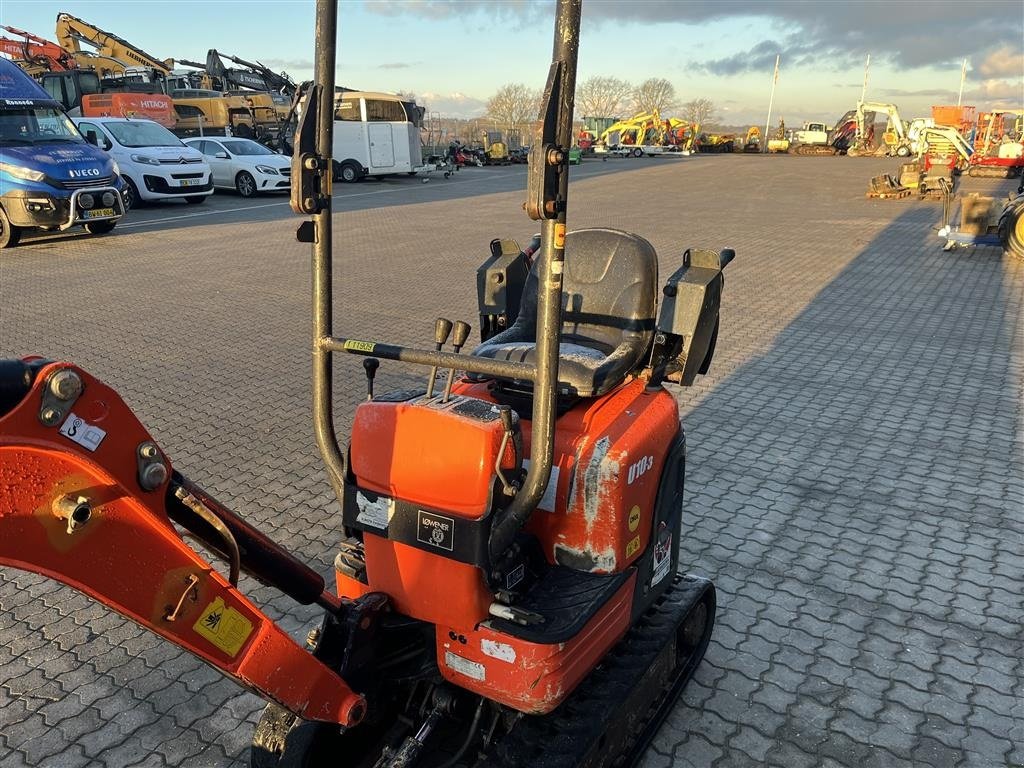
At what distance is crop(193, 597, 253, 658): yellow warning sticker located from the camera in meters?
1.82

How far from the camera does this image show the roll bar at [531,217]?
185 centimetres

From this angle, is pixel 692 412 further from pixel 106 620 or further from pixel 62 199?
pixel 62 199

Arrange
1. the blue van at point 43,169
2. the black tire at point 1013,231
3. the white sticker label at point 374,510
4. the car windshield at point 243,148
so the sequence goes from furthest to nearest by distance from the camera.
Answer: the car windshield at point 243,148 → the blue van at point 43,169 → the black tire at point 1013,231 → the white sticker label at point 374,510

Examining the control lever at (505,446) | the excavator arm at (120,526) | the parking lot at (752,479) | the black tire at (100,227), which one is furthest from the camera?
the black tire at (100,227)

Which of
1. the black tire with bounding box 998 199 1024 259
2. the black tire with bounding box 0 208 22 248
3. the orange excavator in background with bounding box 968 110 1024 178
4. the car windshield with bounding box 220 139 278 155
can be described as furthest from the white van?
the orange excavator in background with bounding box 968 110 1024 178

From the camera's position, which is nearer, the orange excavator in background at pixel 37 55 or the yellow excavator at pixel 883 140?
the orange excavator in background at pixel 37 55

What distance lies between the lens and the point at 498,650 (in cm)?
229

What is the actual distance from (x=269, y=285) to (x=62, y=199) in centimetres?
440

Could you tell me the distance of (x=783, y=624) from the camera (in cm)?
354

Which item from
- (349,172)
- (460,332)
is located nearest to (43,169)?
(460,332)

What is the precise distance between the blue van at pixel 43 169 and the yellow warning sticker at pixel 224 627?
12.4 metres

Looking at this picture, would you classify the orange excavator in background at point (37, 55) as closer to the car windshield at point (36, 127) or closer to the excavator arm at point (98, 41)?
the excavator arm at point (98, 41)

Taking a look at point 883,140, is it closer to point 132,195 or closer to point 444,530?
point 132,195

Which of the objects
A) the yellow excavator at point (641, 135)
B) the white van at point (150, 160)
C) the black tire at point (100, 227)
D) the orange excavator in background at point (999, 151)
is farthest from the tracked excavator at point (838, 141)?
the black tire at point (100, 227)
